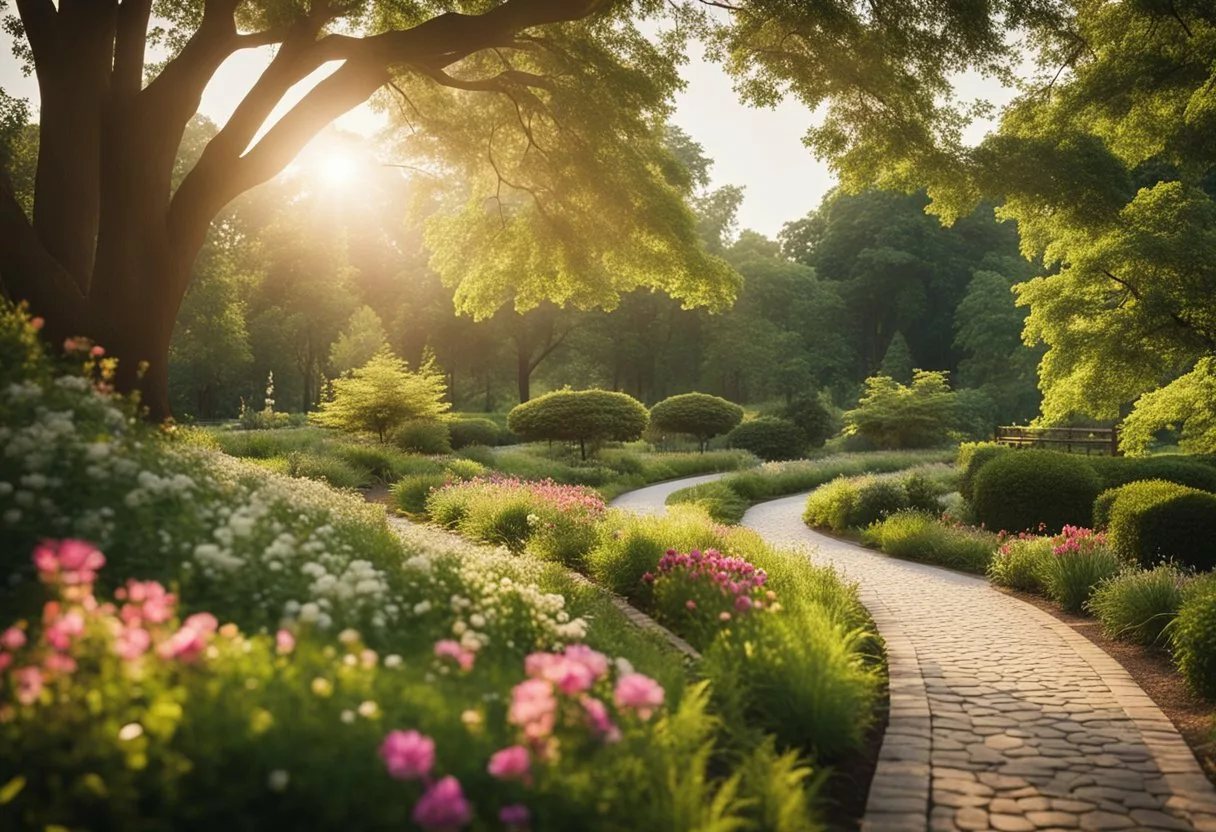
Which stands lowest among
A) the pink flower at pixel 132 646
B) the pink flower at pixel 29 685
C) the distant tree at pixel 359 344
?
the pink flower at pixel 29 685

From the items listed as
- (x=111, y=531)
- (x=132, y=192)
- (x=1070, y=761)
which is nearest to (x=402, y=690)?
(x=111, y=531)

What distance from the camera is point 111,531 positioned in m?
4.01

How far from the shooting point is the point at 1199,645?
5871 mm

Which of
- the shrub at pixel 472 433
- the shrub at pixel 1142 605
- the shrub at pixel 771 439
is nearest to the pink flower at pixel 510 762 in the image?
the shrub at pixel 1142 605

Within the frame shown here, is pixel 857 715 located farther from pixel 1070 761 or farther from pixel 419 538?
pixel 419 538

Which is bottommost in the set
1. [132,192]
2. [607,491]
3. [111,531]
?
[607,491]

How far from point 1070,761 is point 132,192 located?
33.8 ft

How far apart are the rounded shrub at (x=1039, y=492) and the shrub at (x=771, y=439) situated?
655 inches

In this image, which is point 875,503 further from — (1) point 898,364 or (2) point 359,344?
(1) point 898,364

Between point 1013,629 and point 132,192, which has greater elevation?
point 132,192

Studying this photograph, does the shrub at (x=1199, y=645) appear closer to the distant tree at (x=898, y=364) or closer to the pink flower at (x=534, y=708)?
the pink flower at (x=534, y=708)

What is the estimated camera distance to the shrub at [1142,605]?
7312mm

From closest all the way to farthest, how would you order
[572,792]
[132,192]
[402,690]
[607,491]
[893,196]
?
[572,792], [402,690], [132,192], [607,491], [893,196]

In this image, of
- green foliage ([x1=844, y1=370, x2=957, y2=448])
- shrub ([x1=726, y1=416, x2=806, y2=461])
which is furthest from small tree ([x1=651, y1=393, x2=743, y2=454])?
green foliage ([x1=844, y1=370, x2=957, y2=448])
